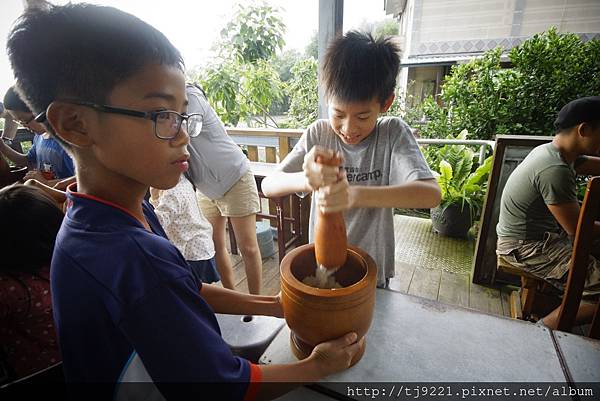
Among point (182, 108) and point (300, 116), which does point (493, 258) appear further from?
point (300, 116)

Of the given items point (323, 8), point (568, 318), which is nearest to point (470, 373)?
point (568, 318)

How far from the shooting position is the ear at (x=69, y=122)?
71 centimetres

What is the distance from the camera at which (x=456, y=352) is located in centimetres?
102

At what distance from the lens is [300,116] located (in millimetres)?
6676

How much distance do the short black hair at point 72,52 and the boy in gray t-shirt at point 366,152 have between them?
530 millimetres

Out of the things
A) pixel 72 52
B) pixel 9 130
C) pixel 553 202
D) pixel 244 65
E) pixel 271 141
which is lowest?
pixel 553 202

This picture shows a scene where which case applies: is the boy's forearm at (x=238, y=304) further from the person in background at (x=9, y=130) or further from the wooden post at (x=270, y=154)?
the person in background at (x=9, y=130)

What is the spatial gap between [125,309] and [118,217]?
22 centimetres

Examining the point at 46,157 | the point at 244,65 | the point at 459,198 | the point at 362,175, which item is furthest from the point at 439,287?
the point at 244,65

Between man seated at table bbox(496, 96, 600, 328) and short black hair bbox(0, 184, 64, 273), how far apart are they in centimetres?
303

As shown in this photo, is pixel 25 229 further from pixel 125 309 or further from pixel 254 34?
→ pixel 254 34

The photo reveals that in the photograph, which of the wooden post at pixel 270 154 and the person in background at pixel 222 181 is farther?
the wooden post at pixel 270 154

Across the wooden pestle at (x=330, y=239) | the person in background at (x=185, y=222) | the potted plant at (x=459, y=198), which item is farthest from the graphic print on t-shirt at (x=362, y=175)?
the potted plant at (x=459, y=198)

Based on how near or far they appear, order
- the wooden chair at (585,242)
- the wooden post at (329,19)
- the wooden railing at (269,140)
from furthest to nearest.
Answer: the wooden railing at (269,140) < the wooden post at (329,19) < the wooden chair at (585,242)
